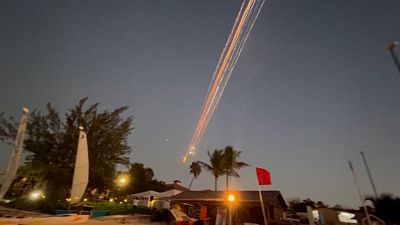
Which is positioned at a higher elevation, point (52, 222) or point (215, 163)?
point (215, 163)

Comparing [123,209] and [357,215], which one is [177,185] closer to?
[123,209]

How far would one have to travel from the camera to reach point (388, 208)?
67.8 feet

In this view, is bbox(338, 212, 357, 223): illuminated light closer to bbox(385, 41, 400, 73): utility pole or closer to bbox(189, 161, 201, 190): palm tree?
bbox(385, 41, 400, 73): utility pole

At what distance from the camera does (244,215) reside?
16.8 metres

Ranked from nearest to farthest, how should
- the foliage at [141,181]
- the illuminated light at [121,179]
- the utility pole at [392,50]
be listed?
the utility pole at [392,50] < the illuminated light at [121,179] < the foliage at [141,181]

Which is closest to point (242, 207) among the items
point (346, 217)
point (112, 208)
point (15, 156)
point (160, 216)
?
point (160, 216)

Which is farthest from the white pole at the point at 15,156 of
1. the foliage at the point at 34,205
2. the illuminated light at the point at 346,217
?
the illuminated light at the point at 346,217

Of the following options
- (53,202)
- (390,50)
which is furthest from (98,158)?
(390,50)

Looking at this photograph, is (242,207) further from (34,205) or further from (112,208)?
(34,205)

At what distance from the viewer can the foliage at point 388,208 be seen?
20234 mm

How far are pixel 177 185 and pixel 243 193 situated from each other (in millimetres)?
40568

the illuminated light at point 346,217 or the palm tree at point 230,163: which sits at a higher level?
the palm tree at point 230,163

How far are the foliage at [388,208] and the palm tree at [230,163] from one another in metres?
17.3

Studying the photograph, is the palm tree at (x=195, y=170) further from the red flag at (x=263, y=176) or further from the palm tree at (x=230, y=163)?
the red flag at (x=263, y=176)
